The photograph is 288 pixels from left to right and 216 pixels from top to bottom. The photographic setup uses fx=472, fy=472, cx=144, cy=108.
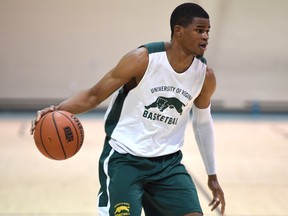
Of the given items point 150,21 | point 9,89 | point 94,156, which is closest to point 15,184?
point 94,156

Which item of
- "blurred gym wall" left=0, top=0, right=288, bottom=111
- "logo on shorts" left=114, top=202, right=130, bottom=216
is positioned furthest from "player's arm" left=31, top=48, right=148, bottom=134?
"blurred gym wall" left=0, top=0, right=288, bottom=111

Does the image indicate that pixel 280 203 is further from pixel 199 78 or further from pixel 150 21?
pixel 150 21

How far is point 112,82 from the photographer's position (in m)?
2.79

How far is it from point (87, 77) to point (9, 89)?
4.70 feet

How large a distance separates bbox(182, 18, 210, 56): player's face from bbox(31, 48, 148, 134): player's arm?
269 millimetres

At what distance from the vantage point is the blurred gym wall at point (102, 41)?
8398mm

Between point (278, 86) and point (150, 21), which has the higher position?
point (150, 21)

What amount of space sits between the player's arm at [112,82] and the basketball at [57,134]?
0.17 ft

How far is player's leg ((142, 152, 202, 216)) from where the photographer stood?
109 inches

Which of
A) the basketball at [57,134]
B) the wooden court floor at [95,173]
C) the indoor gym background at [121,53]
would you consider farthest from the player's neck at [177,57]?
the indoor gym background at [121,53]

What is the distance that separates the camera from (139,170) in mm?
2779

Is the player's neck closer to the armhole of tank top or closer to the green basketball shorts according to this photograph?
the armhole of tank top

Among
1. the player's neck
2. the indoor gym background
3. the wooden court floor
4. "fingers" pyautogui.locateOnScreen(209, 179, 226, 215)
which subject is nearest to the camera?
the player's neck

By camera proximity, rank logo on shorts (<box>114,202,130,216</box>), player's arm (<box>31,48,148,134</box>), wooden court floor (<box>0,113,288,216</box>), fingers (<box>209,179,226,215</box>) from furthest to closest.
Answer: wooden court floor (<box>0,113,288,216</box>) < fingers (<box>209,179,226,215</box>) < player's arm (<box>31,48,148,134</box>) < logo on shorts (<box>114,202,130,216</box>)
